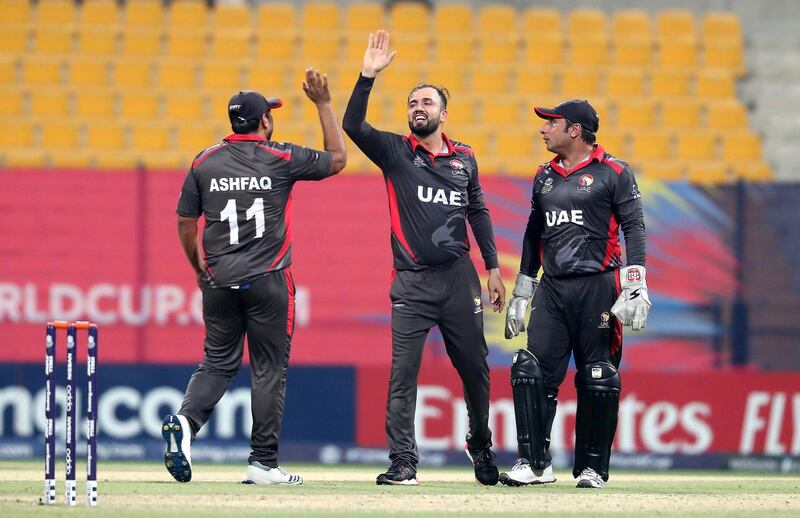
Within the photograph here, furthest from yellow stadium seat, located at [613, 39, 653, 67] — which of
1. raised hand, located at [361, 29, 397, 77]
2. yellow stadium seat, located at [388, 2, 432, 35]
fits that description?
raised hand, located at [361, 29, 397, 77]

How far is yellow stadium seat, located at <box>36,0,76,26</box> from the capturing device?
16016mm

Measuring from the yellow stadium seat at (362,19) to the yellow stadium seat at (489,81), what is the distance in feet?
4.36

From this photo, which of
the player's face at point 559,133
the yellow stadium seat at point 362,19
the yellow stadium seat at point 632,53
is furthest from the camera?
the yellow stadium seat at point 632,53

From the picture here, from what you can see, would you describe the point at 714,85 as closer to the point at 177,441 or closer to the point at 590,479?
the point at 590,479

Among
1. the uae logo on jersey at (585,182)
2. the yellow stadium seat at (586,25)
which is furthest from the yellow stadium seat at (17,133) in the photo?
the uae logo on jersey at (585,182)

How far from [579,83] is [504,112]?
1.05 m

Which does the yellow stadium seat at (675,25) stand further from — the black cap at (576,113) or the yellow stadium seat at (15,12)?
the black cap at (576,113)

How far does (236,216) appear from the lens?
23.3 feet

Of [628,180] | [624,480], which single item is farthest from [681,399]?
[628,180]

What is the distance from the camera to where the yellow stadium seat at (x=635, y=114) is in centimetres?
1546

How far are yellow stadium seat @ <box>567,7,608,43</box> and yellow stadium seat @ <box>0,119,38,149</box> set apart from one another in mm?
6097

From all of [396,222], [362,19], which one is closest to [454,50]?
[362,19]

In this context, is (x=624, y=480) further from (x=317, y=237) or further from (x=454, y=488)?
(x=317, y=237)

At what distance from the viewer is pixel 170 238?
454 inches
